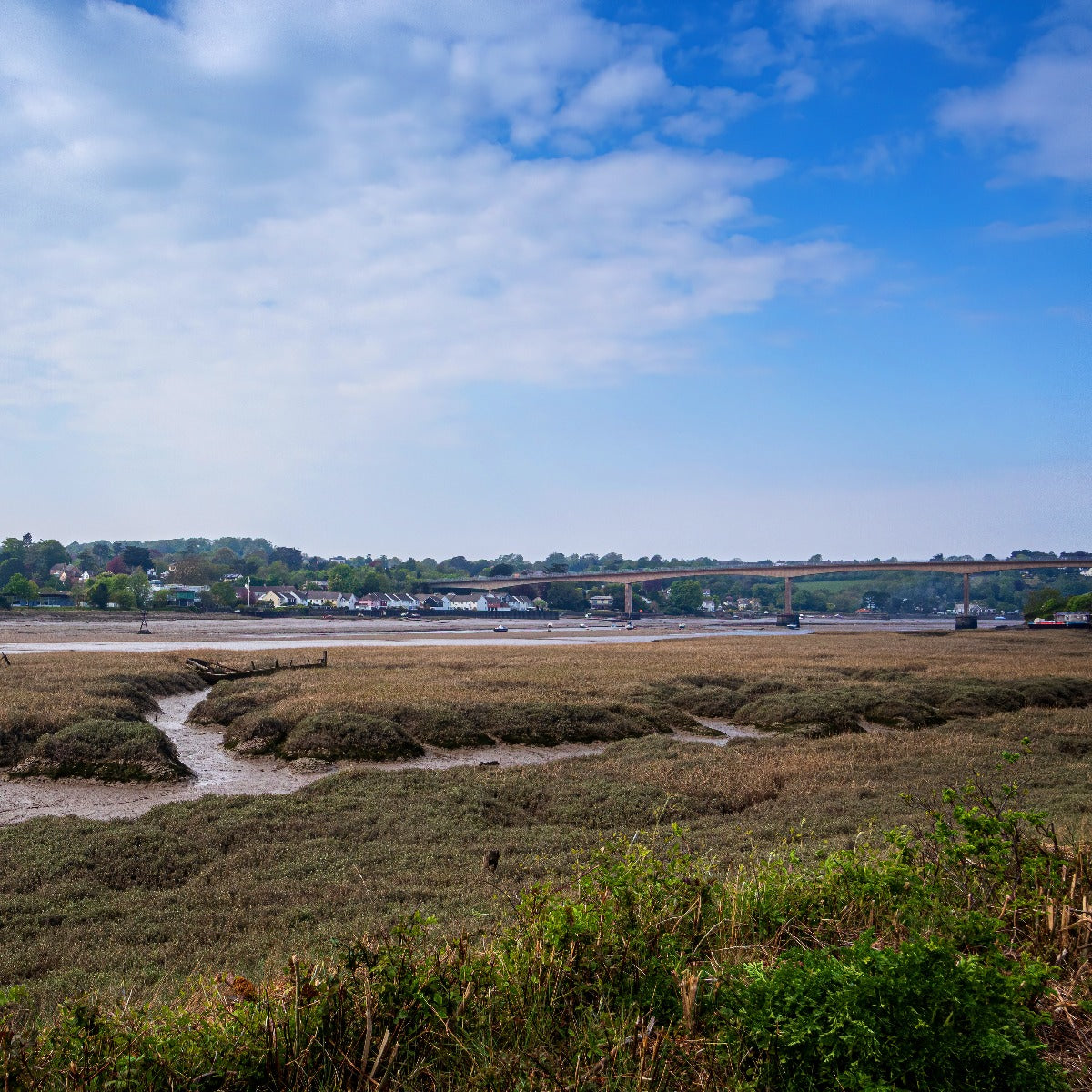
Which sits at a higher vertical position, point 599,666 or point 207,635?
point 599,666

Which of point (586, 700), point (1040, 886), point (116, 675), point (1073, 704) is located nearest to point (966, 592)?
point (1073, 704)

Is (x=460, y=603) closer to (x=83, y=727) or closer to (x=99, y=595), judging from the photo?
(x=99, y=595)

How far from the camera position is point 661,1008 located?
5.59 meters

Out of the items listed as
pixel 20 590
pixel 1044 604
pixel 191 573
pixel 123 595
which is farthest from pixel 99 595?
pixel 1044 604

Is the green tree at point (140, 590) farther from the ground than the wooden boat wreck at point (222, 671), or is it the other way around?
the green tree at point (140, 590)

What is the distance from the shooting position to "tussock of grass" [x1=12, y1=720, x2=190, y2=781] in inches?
793

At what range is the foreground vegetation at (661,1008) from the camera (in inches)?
178

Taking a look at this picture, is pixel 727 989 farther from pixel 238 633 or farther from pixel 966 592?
pixel 966 592

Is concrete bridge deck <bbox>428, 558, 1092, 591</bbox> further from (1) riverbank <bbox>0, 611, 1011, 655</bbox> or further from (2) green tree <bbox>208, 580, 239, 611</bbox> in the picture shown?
(2) green tree <bbox>208, 580, 239, 611</bbox>

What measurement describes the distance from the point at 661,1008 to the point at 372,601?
177444 millimetres

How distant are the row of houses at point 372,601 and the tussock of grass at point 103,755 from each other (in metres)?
133

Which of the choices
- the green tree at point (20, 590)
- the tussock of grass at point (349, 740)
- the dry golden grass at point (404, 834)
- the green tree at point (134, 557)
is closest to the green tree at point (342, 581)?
the green tree at point (134, 557)

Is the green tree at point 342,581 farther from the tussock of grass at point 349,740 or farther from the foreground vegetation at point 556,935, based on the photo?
the foreground vegetation at point 556,935

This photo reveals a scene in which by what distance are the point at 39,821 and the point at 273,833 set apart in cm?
507
